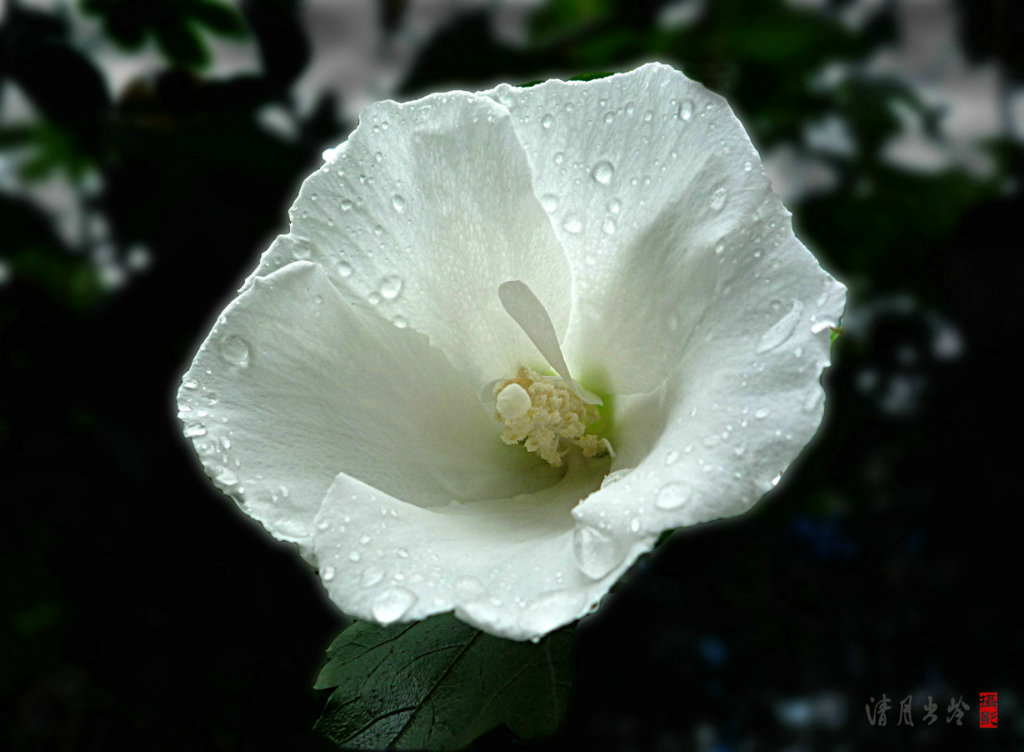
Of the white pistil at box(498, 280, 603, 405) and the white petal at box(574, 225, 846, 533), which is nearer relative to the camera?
the white petal at box(574, 225, 846, 533)

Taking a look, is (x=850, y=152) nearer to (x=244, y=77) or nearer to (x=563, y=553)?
(x=244, y=77)

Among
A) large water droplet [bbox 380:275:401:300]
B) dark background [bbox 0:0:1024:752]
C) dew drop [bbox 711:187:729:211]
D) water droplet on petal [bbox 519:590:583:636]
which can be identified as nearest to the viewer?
water droplet on petal [bbox 519:590:583:636]

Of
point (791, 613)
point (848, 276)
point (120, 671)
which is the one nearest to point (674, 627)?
point (791, 613)

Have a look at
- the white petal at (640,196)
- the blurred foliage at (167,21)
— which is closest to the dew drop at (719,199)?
the white petal at (640,196)

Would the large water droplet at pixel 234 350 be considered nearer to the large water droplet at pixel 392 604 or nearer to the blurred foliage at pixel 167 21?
the large water droplet at pixel 392 604

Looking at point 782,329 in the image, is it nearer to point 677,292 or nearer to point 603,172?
point 677,292

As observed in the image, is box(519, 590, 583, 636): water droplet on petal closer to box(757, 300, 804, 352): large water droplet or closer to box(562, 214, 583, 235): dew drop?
box(757, 300, 804, 352): large water droplet

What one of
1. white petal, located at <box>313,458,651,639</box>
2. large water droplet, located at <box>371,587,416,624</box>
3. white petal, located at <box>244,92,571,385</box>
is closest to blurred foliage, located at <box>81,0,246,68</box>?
white petal, located at <box>244,92,571,385</box>
